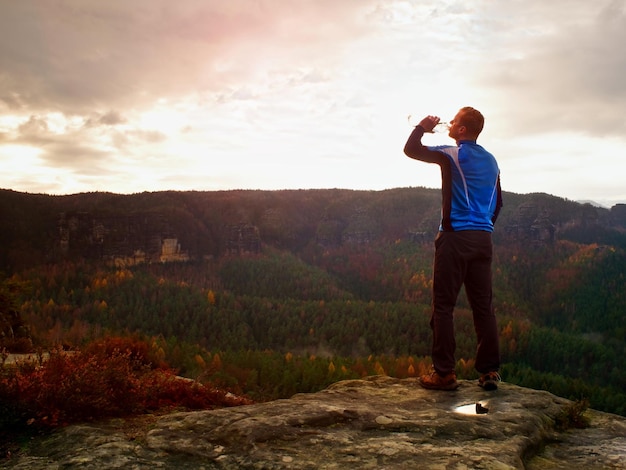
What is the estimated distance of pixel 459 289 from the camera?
625cm

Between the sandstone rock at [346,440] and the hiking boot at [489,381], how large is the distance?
0.73 meters

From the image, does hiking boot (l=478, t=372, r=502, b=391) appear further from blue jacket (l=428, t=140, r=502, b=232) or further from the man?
blue jacket (l=428, t=140, r=502, b=232)

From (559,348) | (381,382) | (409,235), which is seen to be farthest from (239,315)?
(409,235)

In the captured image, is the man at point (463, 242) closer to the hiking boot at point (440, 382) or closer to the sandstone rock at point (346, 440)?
the hiking boot at point (440, 382)

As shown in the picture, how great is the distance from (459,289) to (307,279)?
108530mm

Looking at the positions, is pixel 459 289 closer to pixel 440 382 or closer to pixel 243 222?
pixel 440 382

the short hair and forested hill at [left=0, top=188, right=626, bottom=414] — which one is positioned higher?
the short hair

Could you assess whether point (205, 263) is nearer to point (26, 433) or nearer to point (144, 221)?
point (144, 221)

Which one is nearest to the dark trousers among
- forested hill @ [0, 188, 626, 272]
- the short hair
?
the short hair

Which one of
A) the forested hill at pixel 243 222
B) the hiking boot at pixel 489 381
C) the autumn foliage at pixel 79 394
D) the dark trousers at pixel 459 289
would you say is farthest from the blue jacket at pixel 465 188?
the forested hill at pixel 243 222

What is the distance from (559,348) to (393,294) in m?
46.8

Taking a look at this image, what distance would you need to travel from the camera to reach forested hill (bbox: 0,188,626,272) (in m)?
107

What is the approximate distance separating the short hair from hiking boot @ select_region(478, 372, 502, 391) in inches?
128

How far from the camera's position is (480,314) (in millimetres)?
6574
